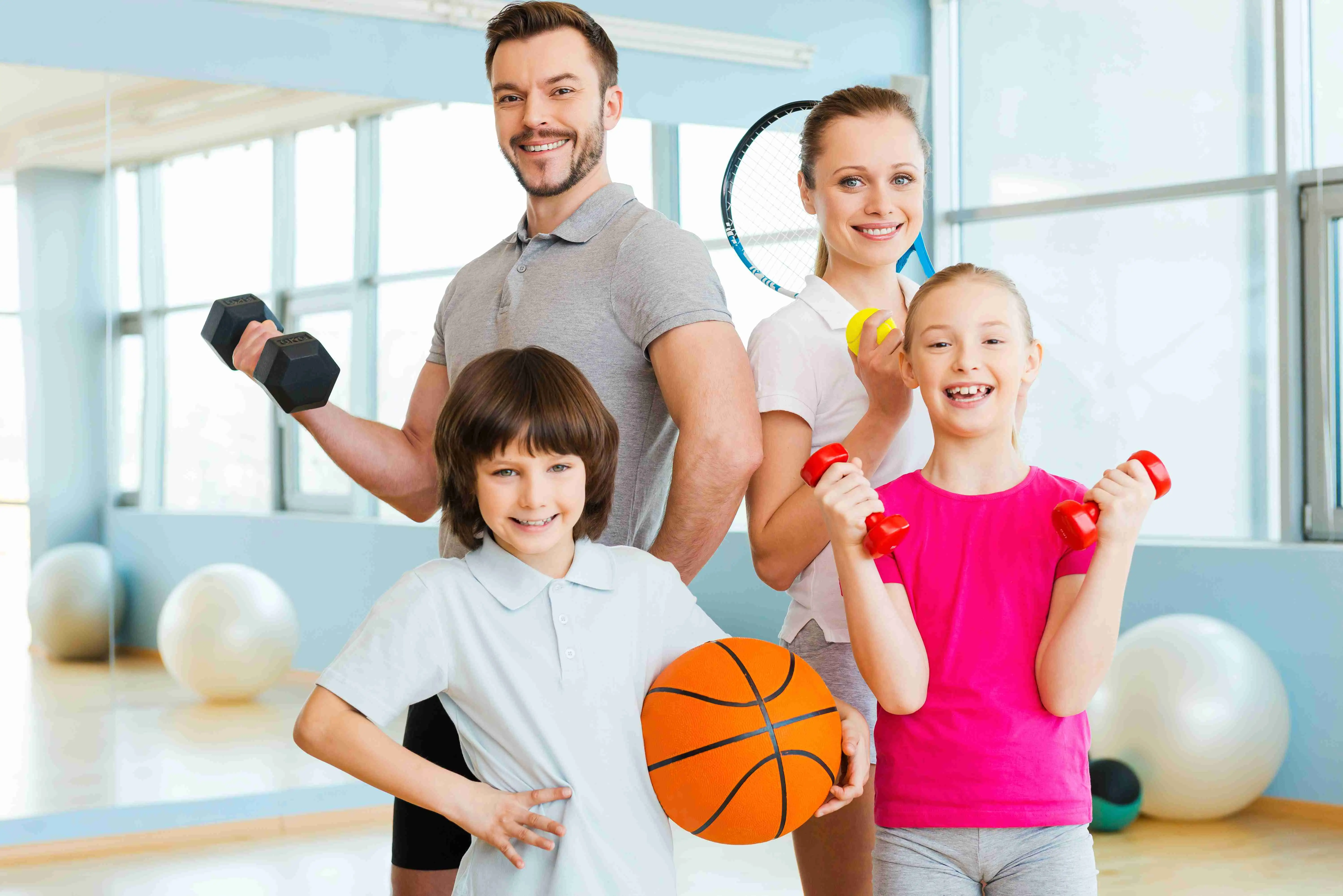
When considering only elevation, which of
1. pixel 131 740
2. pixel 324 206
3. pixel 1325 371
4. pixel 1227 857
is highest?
pixel 324 206

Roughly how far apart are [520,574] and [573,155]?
0.59 metres

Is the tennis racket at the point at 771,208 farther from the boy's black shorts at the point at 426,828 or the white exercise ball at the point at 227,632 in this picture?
the white exercise ball at the point at 227,632

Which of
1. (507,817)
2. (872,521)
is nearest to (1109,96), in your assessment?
(872,521)

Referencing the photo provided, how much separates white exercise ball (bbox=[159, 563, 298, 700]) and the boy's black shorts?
2.61 metres

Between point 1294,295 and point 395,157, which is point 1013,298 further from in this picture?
point 395,157

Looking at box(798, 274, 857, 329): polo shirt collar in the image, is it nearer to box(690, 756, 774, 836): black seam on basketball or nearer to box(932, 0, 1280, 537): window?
box(690, 756, 774, 836): black seam on basketball

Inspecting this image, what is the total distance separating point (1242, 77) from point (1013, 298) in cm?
361

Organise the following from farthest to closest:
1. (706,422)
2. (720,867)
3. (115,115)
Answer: (115,115) < (720,867) < (706,422)

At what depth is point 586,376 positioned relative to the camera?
5.41 ft

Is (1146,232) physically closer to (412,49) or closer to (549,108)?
(412,49)

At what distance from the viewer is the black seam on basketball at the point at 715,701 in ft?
4.52

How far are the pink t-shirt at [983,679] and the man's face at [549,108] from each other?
2.07 ft

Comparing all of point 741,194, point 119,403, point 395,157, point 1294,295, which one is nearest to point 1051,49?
point 1294,295

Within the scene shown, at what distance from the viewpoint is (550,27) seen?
167 centimetres
